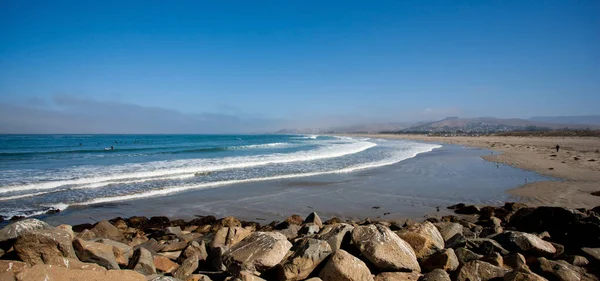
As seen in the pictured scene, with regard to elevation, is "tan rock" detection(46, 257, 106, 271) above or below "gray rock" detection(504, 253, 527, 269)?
above

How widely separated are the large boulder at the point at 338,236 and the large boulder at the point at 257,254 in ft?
1.95

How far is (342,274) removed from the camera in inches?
145

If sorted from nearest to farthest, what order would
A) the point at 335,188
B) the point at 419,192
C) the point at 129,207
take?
the point at 129,207 < the point at 419,192 < the point at 335,188

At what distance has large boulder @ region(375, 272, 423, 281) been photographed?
3.89 metres

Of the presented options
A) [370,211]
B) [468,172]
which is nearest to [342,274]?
[370,211]

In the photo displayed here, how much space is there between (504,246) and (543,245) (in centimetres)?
56

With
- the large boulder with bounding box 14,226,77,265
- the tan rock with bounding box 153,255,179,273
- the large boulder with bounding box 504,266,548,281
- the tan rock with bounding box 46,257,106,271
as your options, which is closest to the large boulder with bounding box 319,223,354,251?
the large boulder with bounding box 504,266,548,281

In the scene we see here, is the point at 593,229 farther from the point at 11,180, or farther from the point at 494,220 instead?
the point at 11,180

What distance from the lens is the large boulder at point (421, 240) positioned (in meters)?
4.57

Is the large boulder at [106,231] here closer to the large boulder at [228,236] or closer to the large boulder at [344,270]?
the large boulder at [228,236]

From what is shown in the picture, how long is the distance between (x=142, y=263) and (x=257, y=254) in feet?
5.10

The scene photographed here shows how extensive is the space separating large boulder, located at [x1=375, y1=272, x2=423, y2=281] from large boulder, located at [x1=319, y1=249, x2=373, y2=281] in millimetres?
236

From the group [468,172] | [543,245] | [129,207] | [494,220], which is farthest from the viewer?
[468,172]

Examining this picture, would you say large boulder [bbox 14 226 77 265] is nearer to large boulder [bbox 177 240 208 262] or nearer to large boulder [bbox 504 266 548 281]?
large boulder [bbox 177 240 208 262]
